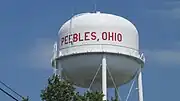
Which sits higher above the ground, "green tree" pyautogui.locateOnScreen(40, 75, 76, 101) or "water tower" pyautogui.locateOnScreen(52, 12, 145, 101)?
"water tower" pyautogui.locateOnScreen(52, 12, 145, 101)

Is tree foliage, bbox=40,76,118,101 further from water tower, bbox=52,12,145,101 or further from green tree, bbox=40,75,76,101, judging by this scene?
water tower, bbox=52,12,145,101

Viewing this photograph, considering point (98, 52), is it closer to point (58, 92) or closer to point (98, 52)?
point (98, 52)

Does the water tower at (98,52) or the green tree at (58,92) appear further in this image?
the water tower at (98,52)

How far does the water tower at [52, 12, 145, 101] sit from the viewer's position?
102 feet

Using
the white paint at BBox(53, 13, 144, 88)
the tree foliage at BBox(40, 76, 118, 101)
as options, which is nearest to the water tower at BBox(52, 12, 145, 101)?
the white paint at BBox(53, 13, 144, 88)

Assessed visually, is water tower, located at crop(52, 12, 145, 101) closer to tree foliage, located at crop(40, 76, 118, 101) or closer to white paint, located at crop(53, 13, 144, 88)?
white paint, located at crop(53, 13, 144, 88)

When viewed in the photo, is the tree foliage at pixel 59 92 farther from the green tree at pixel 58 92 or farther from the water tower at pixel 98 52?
the water tower at pixel 98 52

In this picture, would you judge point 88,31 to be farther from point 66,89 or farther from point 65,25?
point 66,89

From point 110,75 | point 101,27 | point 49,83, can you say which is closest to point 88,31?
point 101,27

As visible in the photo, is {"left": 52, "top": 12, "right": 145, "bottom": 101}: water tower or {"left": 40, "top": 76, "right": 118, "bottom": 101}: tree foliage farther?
{"left": 52, "top": 12, "right": 145, "bottom": 101}: water tower

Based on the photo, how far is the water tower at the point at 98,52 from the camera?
31219 millimetres

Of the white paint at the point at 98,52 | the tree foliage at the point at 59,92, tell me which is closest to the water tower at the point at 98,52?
the white paint at the point at 98,52

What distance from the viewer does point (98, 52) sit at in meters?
31.2

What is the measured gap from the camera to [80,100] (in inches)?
782
